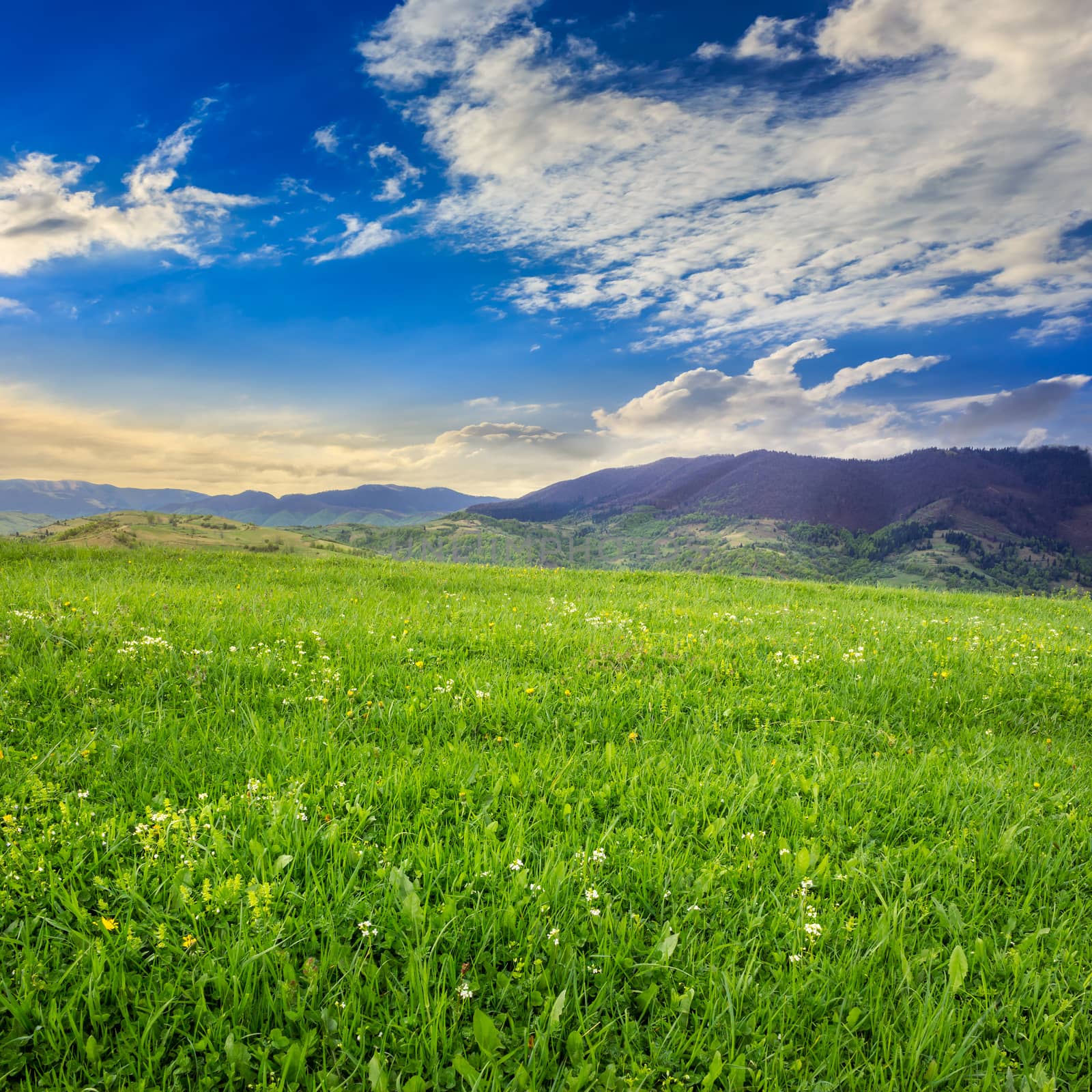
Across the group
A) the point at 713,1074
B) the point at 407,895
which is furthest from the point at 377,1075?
the point at 713,1074

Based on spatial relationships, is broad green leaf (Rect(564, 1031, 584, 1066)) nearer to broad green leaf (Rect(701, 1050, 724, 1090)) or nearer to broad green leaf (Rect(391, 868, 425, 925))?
broad green leaf (Rect(701, 1050, 724, 1090))

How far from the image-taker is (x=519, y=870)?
372 centimetres

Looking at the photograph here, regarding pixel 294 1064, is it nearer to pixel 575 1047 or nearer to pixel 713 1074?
pixel 575 1047

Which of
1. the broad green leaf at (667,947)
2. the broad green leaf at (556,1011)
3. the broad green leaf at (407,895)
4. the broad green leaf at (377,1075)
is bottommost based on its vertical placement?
the broad green leaf at (377,1075)

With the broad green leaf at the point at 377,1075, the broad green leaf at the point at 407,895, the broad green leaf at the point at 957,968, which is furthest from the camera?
the broad green leaf at the point at 407,895

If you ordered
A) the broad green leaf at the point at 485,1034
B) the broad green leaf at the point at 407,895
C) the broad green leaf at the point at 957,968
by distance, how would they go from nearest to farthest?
the broad green leaf at the point at 485,1034 → the broad green leaf at the point at 957,968 → the broad green leaf at the point at 407,895

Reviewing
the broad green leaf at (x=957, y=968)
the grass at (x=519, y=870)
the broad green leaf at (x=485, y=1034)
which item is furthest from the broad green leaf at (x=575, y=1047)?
the broad green leaf at (x=957, y=968)

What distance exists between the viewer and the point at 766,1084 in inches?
103

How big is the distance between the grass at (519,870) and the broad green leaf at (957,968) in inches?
0.9

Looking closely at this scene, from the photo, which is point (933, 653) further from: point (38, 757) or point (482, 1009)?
point (38, 757)

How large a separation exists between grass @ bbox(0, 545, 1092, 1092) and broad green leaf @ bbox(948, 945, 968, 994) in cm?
2

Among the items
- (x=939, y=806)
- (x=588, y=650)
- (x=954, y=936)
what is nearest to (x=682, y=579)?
(x=588, y=650)

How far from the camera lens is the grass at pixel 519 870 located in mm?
2740

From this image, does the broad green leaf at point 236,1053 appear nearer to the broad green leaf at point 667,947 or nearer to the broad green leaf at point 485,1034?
the broad green leaf at point 485,1034
